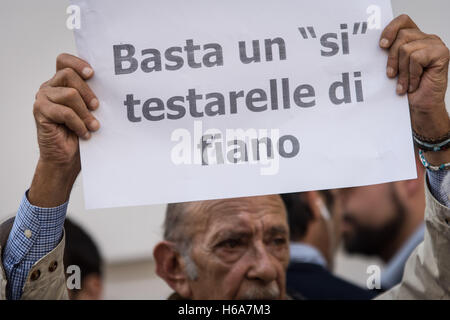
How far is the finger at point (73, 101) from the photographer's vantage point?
5.89ft

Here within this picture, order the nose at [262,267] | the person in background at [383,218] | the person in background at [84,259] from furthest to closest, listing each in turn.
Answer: the person in background at [383,218] → the person in background at [84,259] → the nose at [262,267]

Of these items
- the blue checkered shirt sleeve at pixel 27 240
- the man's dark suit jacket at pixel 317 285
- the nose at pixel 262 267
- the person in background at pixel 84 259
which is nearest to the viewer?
the blue checkered shirt sleeve at pixel 27 240

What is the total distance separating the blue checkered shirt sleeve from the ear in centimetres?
72

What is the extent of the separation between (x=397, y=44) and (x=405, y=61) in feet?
0.19

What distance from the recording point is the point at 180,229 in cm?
259

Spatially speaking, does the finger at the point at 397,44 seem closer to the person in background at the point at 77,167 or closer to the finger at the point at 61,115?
the person in background at the point at 77,167

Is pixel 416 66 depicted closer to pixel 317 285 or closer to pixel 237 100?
pixel 237 100

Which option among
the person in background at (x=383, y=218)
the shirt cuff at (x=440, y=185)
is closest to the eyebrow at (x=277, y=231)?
the shirt cuff at (x=440, y=185)

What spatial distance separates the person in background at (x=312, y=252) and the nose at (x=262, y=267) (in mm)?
482

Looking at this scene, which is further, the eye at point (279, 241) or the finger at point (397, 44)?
the eye at point (279, 241)

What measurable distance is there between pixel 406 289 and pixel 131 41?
4.19 feet

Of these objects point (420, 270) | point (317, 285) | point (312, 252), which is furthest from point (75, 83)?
point (312, 252)

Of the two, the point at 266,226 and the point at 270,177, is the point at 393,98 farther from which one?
the point at 266,226

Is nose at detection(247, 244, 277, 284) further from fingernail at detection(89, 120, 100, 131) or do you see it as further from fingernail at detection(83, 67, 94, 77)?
fingernail at detection(83, 67, 94, 77)
